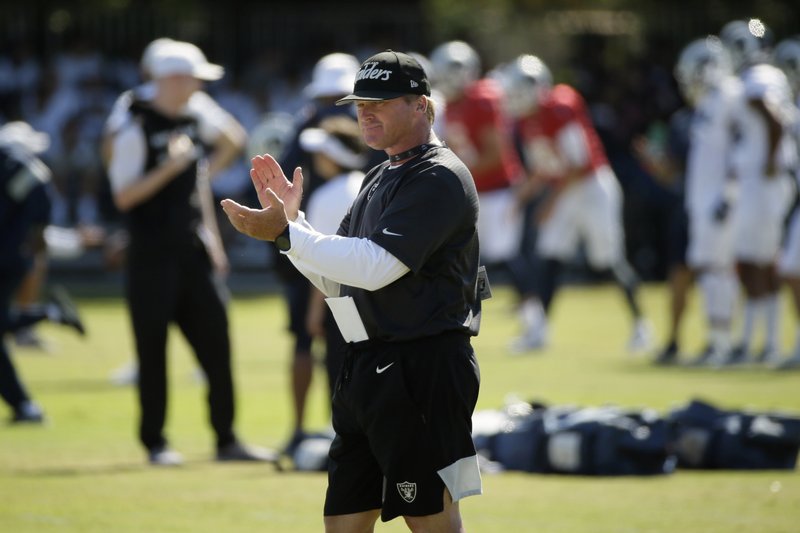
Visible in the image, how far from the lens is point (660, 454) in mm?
9719

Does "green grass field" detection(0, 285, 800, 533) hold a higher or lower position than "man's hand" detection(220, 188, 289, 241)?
lower

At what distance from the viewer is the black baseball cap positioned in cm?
588

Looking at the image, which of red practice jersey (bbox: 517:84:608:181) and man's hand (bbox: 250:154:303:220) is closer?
man's hand (bbox: 250:154:303:220)

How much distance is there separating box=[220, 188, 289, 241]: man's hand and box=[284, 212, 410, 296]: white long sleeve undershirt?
54mm

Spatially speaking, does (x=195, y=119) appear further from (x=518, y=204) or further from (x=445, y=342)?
(x=518, y=204)

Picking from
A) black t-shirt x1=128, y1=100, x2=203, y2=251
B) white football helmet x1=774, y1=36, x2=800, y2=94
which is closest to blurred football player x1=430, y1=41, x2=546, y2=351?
white football helmet x1=774, y1=36, x2=800, y2=94

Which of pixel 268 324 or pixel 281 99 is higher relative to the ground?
pixel 281 99

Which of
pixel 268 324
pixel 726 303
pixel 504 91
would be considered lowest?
pixel 268 324

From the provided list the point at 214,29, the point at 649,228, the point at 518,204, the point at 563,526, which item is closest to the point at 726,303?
the point at 518,204

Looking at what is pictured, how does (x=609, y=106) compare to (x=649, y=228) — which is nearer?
(x=649, y=228)

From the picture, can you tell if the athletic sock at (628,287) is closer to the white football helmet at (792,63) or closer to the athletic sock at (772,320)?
the athletic sock at (772,320)

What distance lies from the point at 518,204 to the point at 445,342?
39.1ft

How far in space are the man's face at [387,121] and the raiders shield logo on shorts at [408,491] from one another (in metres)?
1.28

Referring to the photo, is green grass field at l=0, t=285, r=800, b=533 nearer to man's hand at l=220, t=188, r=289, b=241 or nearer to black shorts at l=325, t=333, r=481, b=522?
black shorts at l=325, t=333, r=481, b=522
